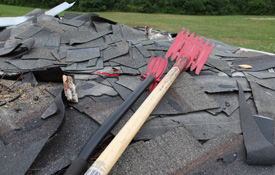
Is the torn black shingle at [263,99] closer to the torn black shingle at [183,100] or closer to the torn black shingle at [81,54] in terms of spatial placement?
the torn black shingle at [183,100]

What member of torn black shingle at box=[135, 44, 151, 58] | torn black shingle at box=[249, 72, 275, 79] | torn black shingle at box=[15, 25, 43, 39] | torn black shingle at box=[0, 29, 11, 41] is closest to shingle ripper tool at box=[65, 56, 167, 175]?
torn black shingle at box=[135, 44, 151, 58]

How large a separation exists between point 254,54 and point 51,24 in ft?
12.0

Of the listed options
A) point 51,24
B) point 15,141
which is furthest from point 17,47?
point 15,141

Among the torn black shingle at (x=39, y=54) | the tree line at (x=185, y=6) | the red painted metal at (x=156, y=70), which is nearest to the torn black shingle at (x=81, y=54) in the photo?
the torn black shingle at (x=39, y=54)

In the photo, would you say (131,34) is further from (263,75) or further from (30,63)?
(263,75)

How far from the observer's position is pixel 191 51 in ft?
9.13

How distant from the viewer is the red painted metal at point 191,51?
2652 mm

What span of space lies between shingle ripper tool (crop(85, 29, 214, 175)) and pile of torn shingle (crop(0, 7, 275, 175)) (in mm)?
178

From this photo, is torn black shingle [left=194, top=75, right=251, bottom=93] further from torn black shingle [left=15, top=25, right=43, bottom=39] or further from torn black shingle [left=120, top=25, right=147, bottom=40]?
torn black shingle [left=15, top=25, right=43, bottom=39]

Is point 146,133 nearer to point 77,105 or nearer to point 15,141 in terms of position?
point 77,105

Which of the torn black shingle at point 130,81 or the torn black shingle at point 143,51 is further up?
the torn black shingle at point 143,51

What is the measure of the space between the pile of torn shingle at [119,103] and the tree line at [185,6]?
16388 mm

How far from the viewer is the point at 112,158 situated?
1203 millimetres

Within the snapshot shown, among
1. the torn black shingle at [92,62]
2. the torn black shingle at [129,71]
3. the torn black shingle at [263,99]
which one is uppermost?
the torn black shingle at [263,99]
